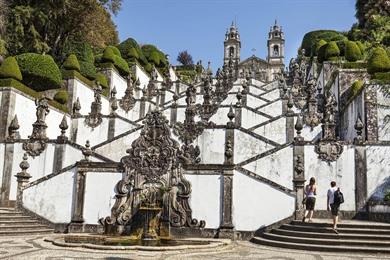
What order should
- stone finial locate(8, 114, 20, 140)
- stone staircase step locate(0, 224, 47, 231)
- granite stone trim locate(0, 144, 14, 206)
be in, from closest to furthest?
stone staircase step locate(0, 224, 47, 231) → granite stone trim locate(0, 144, 14, 206) → stone finial locate(8, 114, 20, 140)

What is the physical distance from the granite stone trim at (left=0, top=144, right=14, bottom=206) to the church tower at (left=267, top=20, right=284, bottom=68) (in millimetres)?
64698

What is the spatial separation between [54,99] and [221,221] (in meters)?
16.2

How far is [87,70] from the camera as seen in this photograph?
3155 cm

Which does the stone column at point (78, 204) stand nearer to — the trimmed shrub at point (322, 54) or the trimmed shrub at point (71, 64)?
the trimmed shrub at point (71, 64)

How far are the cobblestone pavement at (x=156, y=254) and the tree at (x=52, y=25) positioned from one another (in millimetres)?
21444

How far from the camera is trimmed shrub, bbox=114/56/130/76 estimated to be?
120ft

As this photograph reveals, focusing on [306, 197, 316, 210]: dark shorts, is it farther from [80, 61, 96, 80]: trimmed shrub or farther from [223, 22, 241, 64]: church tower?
[223, 22, 241, 64]: church tower

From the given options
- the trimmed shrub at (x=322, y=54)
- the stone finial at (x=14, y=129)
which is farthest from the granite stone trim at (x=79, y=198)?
the trimmed shrub at (x=322, y=54)

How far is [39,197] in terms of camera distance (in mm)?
15531

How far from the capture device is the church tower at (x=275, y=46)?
79.6 metres

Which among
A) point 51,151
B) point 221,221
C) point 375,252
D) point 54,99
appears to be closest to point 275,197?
point 221,221

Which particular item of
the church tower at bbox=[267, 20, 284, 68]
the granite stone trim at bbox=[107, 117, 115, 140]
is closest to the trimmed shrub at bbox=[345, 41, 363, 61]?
the granite stone trim at bbox=[107, 117, 115, 140]

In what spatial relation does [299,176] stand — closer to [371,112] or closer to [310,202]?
[310,202]

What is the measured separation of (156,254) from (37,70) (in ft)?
60.6
